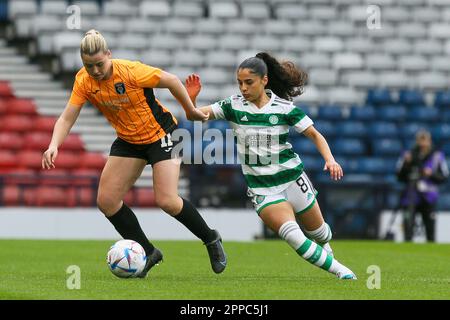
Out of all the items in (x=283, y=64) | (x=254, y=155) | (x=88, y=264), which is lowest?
(x=88, y=264)

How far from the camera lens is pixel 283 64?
8.30 meters

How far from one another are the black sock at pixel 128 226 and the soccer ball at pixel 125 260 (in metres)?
0.34

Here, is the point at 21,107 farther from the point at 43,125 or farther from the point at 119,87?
the point at 119,87

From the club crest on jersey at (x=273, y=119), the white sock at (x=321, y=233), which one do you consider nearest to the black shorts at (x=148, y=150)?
the club crest on jersey at (x=273, y=119)

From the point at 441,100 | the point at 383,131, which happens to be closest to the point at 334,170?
the point at 383,131

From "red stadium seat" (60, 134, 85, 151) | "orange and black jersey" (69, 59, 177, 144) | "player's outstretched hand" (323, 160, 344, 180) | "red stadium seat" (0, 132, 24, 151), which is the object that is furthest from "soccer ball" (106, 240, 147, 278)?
"red stadium seat" (60, 134, 85, 151)

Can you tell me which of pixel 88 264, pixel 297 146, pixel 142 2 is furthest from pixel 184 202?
pixel 142 2

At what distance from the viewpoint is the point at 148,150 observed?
810 centimetres

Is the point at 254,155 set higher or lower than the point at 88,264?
higher

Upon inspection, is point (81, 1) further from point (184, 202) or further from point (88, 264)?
point (184, 202)

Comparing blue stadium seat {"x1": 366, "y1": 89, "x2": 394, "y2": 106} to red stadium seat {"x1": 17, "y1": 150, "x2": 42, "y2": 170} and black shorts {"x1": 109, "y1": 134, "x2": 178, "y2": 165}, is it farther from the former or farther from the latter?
black shorts {"x1": 109, "y1": 134, "x2": 178, "y2": 165}

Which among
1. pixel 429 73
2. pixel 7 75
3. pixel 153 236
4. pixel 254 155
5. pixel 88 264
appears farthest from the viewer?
pixel 429 73

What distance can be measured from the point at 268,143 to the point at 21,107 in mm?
12176

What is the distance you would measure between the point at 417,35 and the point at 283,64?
15.2m
